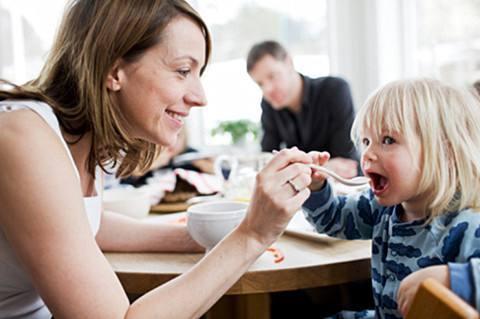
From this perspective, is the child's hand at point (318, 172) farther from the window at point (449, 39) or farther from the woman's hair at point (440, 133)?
the window at point (449, 39)

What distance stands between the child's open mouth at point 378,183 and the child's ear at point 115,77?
519mm

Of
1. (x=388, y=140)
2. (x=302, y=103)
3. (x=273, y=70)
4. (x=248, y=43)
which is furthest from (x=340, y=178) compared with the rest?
(x=248, y=43)

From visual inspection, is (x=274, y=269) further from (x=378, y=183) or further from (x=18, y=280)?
(x=18, y=280)

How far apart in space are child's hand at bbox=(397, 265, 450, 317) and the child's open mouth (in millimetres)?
240

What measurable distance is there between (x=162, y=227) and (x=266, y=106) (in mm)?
2016

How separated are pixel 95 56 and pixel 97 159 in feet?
0.82

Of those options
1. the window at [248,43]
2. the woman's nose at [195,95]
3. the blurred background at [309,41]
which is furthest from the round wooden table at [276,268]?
the window at [248,43]

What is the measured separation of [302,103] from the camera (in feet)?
9.77

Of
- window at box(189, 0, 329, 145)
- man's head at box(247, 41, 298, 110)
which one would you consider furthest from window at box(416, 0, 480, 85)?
man's head at box(247, 41, 298, 110)

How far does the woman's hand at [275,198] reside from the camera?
0.88 metres

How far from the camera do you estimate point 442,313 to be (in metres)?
0.58

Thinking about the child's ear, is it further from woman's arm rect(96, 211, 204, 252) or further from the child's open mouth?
the child's open mouth

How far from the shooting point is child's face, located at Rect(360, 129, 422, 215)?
987mm

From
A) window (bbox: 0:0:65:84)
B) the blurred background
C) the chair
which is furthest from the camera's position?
window (bbox: 0:0:65:84)
